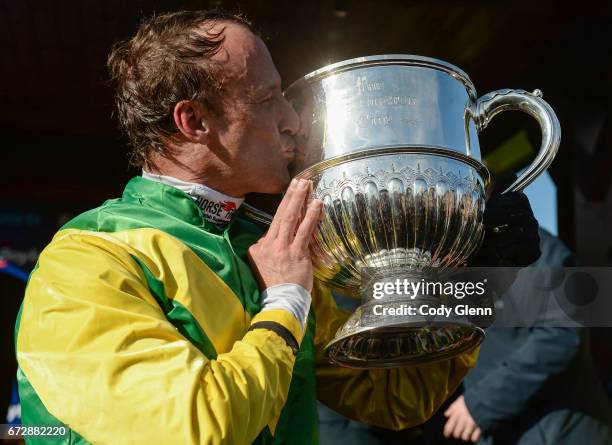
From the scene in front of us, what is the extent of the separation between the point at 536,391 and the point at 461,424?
0.27 metres

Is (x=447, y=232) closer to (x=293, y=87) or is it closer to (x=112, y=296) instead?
(x=293, y=87)

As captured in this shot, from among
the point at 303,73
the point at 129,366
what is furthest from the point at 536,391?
the point at 303,73

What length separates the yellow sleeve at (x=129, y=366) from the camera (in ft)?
3.87

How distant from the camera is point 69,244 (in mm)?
1390

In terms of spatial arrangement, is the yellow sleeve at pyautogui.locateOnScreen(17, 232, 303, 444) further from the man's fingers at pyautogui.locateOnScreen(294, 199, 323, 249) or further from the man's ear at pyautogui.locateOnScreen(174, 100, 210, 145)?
the man's ear at pyautogui.locateOnScreen(174, 100, 210, 145)

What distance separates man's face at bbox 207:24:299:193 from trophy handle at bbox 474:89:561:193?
367mm

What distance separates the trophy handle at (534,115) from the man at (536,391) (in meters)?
1.07

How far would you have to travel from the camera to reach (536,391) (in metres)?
2.63

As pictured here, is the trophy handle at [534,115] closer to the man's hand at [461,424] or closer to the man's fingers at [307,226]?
the man's fingers at [307,226]

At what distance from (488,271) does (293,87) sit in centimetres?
52

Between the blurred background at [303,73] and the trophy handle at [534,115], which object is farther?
the blurred background at [303,73]

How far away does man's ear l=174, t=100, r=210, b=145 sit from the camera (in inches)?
62.6

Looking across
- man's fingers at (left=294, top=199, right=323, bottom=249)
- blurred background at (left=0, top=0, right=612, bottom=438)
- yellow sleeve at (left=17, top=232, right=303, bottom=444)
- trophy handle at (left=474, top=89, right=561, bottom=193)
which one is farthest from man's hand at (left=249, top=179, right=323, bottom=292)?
blurred background at (left=0, top=0, right=612, bottom=438)

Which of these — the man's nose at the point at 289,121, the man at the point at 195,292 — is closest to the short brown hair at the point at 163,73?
the man at the point at 195,292
